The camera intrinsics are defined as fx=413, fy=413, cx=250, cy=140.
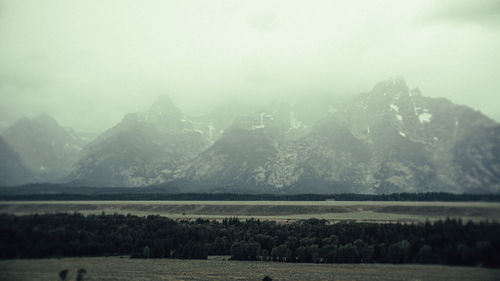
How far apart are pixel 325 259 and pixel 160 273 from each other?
43011 mm

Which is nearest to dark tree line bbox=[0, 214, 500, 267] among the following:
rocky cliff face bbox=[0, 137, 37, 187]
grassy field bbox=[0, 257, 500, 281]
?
grassy field bbox=[0, 257, 500, 281]

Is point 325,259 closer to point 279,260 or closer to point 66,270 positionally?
point 279,260

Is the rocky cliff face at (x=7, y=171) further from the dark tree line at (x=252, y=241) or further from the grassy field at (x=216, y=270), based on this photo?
the grassy field at (x=216, y=270)

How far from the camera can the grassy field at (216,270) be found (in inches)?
2066

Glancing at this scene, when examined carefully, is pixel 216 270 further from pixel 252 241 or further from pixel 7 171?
pixel 7 171

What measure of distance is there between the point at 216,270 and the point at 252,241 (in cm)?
2976

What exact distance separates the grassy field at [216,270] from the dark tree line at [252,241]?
1.54 meters

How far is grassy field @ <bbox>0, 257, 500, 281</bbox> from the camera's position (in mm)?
52469

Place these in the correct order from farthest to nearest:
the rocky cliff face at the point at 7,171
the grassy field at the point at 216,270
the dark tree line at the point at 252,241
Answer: the rocky cliff face at the point at 7,171, the dark tree line at the point at 252,241, the grassy field at the point at 216,270

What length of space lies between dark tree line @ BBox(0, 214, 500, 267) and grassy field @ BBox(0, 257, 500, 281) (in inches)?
60.7

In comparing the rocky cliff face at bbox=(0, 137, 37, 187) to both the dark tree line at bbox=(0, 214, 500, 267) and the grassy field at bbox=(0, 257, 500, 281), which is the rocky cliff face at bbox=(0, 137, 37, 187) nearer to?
the dark tree line at bbox=(0, 214, 500, 267)

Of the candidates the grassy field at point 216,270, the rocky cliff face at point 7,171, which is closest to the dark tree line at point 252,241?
the grassy field at point 216,270

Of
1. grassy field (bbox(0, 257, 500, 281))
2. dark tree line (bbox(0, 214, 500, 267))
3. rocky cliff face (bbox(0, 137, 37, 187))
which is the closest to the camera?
grassy field (bbox(0, 257, 500, 281))

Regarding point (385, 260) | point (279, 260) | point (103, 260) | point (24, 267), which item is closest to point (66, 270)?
point (24, 267)
